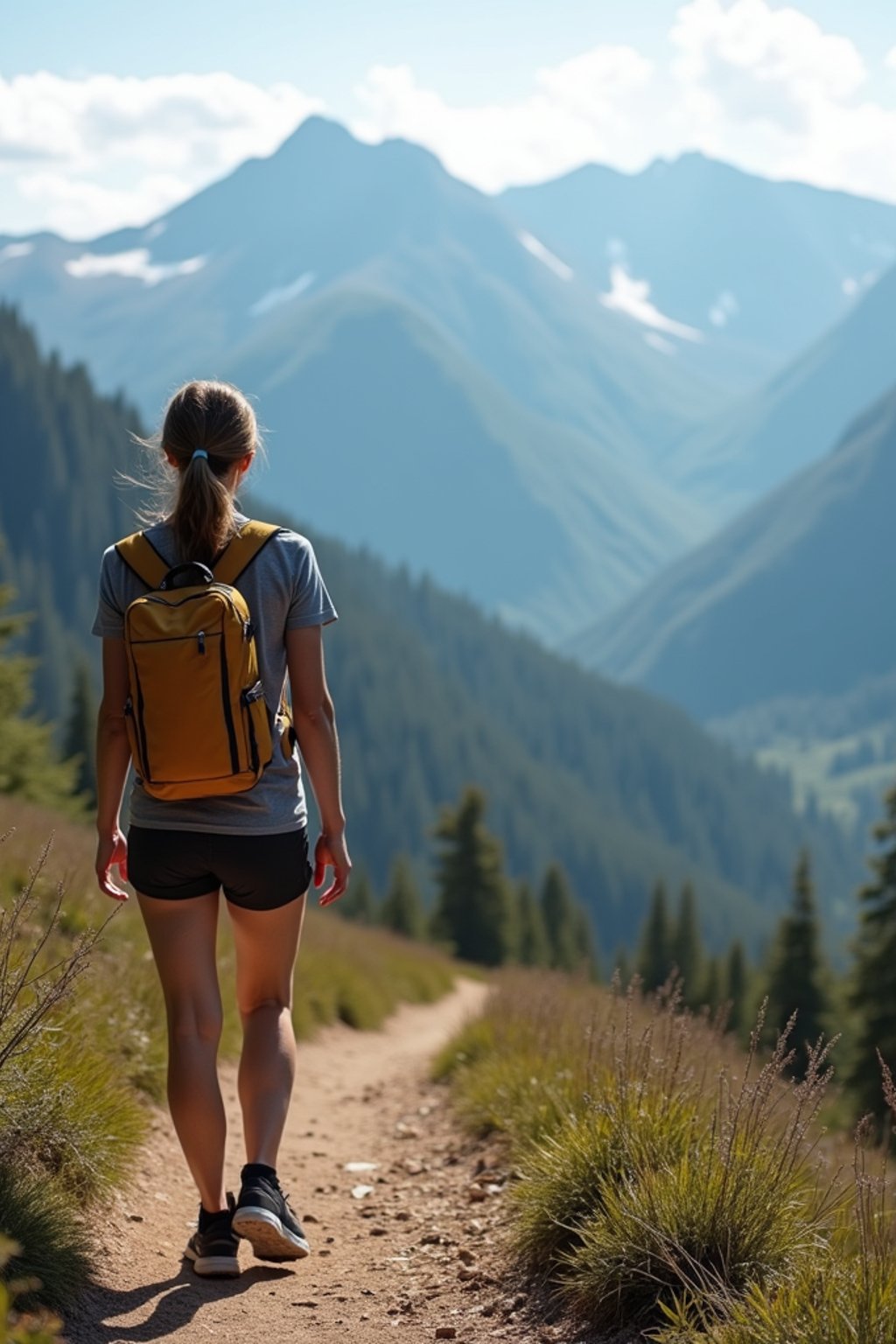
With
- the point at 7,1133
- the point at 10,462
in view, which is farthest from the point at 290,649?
the point at 10,462

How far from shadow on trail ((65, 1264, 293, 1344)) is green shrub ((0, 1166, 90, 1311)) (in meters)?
0.08

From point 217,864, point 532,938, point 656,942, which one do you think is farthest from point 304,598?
point 532,938

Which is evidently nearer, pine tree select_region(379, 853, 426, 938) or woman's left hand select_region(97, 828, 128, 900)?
woman's left hand select_region(97, 828, 128, 900)

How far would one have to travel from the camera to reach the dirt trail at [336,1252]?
467 centimetres

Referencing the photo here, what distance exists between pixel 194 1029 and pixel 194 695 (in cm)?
121

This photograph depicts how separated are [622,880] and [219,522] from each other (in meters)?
178

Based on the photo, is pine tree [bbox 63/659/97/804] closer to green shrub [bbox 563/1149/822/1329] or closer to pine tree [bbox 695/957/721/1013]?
pine tree [bbox 695/957/721/1013]

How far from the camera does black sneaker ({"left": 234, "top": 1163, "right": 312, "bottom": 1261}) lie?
489cm

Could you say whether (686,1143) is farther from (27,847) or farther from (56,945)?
(27,847)

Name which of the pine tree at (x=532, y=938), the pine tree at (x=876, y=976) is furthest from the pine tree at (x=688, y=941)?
the pine tree at (x=876, y=976)

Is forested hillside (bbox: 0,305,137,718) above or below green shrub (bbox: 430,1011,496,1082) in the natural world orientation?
above

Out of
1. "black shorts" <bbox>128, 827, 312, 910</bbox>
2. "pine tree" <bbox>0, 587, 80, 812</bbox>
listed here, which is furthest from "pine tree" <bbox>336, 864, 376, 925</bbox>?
"black shorts" <bbox>128, 827, 312, 910</bbox>

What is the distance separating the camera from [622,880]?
180 meters

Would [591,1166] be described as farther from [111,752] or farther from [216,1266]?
[111,752]
